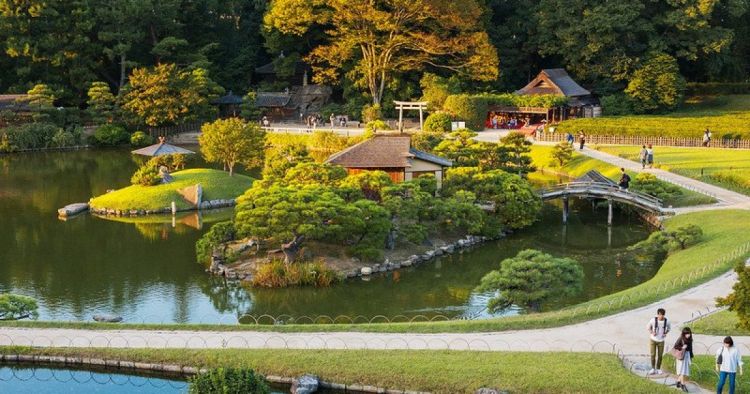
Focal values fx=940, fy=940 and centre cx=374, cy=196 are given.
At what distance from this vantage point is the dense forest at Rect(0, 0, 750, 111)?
69.2 meters

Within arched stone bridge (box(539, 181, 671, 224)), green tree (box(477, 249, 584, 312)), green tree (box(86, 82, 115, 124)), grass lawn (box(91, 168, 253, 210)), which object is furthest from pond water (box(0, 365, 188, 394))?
green tree (box(86, 82, 115, 124))

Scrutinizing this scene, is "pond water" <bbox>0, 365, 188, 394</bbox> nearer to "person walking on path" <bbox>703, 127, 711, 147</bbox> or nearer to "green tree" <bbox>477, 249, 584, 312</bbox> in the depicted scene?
"green tree" <bbox>477, 249, 584, 312</bbox>

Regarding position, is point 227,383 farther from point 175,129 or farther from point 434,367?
point 175,129

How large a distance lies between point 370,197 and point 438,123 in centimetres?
2967

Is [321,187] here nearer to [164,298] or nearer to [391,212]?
[391,212]

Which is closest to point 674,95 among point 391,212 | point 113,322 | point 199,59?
point 199,59

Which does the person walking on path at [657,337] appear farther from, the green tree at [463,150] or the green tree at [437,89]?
the green tree at [437,89]

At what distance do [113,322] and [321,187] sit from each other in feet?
34.8

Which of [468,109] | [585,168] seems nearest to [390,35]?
[468,109]

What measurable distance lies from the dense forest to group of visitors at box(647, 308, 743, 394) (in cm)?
5175

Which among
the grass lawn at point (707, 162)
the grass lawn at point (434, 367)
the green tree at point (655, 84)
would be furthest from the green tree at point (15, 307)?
the green tree at point (655, 84)

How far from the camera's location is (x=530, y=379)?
1864 centimetres

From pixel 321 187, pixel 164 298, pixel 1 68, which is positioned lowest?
pixel 164 298

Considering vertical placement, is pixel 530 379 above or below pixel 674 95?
→ below
